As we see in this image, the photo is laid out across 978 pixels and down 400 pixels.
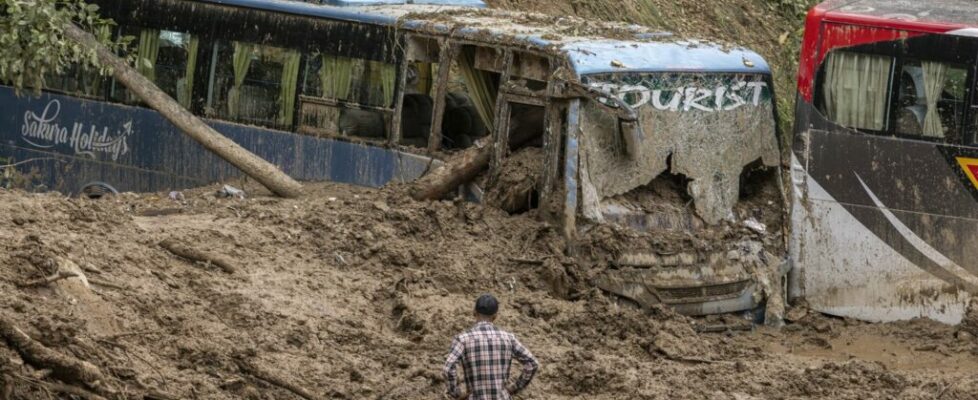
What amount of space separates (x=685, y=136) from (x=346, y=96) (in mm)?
3268

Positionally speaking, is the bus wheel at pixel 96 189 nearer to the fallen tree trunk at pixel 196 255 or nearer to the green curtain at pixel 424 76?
the green curtain at pixel 424 76

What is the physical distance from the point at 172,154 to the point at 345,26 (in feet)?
7.11

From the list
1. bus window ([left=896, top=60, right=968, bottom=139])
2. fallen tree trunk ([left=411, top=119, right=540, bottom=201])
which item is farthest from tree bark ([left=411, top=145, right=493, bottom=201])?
bus window ([left=896, top=60, right=968, bottom=139])

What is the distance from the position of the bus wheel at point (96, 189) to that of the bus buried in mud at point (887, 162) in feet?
21.8

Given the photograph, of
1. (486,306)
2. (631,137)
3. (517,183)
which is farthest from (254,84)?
(486,306)

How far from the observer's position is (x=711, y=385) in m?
10.6

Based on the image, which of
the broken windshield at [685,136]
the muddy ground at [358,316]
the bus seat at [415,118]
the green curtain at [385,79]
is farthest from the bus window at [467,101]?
the broken windshield at [685,136]

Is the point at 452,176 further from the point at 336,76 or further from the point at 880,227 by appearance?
the point at 880,227

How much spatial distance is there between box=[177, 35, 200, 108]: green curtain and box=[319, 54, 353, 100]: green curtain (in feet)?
4.88

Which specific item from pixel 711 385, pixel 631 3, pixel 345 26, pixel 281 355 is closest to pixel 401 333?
pixel 281 355

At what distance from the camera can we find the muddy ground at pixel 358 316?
9.12 metres

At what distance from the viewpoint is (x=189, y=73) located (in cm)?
1547

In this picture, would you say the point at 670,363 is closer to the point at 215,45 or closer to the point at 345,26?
the point at 345,26

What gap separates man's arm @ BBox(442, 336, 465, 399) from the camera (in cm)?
827
